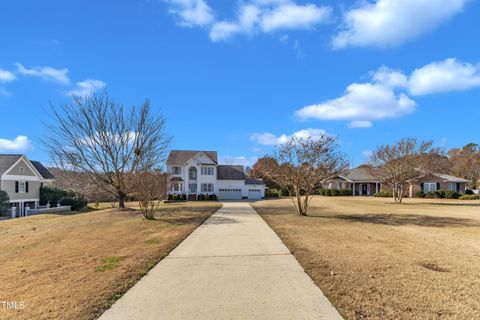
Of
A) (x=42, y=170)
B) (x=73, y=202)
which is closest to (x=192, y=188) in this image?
(x=73, y=202)

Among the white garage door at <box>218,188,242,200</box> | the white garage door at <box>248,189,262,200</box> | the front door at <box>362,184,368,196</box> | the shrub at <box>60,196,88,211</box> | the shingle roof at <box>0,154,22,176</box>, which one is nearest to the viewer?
the shingle roof at <box>0,154,22,176</box>

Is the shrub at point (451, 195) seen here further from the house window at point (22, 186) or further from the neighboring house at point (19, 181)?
the house window at point (22, 186)

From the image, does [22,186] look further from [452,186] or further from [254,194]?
[452,186]

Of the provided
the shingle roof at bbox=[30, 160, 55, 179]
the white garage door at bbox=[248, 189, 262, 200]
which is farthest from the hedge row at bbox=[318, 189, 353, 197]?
the shingle roof at bbox=[30, 160, 55, 179]

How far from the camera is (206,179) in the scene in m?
47.2

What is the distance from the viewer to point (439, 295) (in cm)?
508

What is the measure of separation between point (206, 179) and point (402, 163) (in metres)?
24.9

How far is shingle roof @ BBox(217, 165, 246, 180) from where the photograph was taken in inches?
1925

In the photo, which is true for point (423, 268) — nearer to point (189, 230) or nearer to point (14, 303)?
point (14, 303)

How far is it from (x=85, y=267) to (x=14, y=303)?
2.13 m

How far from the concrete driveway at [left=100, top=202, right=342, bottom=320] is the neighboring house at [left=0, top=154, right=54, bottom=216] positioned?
28.0 m

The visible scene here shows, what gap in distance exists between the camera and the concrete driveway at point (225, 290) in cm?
441

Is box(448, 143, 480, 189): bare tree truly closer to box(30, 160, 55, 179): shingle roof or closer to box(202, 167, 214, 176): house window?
box(202, 167, 214, 176): house window

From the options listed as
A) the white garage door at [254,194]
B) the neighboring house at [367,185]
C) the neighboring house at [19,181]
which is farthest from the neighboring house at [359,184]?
the neighboring house at [19,181]
